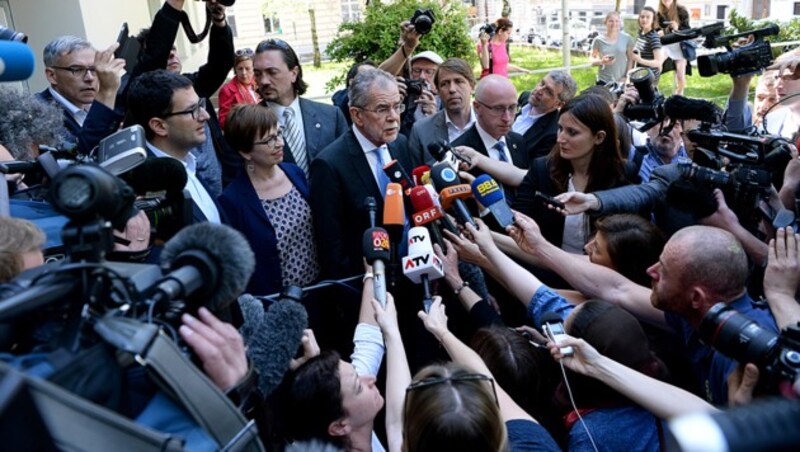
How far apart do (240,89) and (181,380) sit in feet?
15.7

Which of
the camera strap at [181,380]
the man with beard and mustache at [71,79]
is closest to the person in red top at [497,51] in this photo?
the man with beard and mustache at [71,79]

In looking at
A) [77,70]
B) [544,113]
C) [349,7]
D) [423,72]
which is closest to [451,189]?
[544,113]

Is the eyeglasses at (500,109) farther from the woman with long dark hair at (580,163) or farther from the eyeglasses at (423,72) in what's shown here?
the eyeglasses at (423,72)

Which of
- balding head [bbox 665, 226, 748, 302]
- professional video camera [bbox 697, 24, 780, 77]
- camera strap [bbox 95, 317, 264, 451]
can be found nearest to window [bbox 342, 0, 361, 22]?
professional video camera [bbox 697, 24, 780, 77]

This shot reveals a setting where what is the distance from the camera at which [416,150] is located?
380 cm

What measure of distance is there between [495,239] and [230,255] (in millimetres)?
1896

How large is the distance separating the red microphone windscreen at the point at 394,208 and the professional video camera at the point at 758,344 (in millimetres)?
1165

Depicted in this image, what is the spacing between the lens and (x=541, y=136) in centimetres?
421

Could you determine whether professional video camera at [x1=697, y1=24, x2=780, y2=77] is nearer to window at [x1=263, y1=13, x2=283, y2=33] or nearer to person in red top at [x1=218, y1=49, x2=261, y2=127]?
person in red top at [x1=218, y1=49, x2=261, y2=127]

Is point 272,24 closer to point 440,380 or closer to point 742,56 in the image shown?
point 742,56

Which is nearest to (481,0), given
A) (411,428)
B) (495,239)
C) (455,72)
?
(455,72)

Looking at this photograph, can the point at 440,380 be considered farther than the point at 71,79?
No

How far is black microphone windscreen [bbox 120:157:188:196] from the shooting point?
6.88ft

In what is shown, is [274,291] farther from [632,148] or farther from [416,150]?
[632,148]
